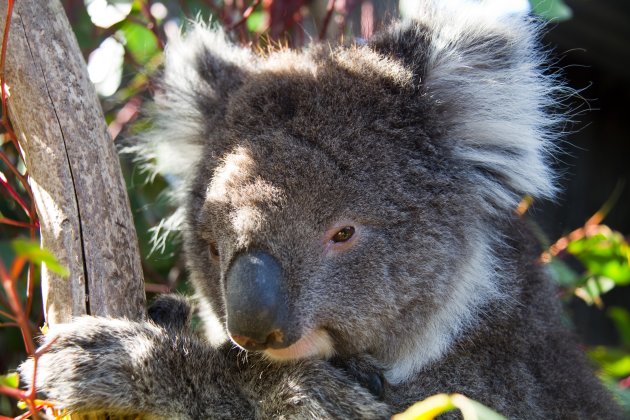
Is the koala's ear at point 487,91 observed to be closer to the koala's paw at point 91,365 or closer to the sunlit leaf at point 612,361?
the koala's paw at point 91,365

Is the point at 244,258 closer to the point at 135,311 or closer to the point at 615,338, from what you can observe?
the point at 135,311

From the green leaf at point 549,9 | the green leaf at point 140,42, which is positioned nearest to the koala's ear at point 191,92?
the green leaf at point 140,42

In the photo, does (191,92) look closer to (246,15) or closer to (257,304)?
(246,15)

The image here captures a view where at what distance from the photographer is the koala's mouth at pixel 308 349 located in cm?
241

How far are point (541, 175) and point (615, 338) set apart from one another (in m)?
4.95

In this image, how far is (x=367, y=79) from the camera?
9.20 ft

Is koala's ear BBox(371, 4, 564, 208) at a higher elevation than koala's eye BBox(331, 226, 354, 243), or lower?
higher

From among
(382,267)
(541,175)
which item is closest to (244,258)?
(382,267)

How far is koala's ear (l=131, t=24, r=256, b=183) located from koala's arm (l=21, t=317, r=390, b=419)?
1.00 metres

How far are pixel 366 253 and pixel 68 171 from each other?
991 mm

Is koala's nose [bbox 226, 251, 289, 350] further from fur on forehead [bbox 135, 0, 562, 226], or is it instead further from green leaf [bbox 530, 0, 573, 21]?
green leaf [bbox 530, 0, 573, 21]

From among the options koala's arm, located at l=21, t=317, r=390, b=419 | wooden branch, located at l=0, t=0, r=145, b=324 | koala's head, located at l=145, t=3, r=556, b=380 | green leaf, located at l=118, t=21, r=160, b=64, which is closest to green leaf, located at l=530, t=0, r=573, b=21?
koala's head, located at l=145, t=3, r=556, b=380

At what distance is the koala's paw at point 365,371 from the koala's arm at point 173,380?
0.07 meters

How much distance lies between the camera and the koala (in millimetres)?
2324
